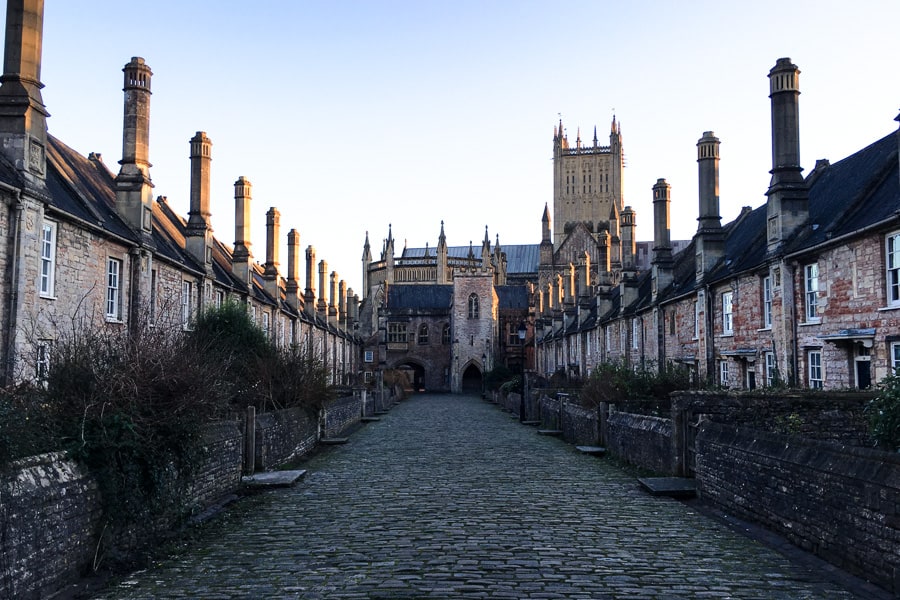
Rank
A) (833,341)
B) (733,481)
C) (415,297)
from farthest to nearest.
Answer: (415,297)
(833,341)
(733,481)

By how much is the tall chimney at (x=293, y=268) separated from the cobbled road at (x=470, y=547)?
3053 centimetres

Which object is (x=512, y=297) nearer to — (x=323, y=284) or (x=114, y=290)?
(x=323, y=284)

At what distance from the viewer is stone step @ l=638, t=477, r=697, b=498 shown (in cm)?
1227

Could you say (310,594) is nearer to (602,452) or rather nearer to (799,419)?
(799,419)

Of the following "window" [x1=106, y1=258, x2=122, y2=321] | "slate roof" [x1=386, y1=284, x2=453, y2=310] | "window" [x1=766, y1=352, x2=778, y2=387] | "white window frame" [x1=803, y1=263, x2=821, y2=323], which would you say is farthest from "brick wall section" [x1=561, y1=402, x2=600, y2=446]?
"slate roof" [x1=386, y1=284, x2=453, y2=310]

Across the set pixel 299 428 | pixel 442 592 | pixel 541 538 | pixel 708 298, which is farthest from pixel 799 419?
pixel 708 298

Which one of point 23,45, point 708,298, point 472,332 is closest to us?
point 23,45

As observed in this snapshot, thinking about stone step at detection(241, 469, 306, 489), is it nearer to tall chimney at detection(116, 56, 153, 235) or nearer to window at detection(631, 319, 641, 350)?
tall chimney at detection(116, 56, 153, 235)

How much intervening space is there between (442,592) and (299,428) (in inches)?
489

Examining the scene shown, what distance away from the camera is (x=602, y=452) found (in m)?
18.4

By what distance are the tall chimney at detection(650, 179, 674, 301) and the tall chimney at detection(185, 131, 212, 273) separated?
18451 mm

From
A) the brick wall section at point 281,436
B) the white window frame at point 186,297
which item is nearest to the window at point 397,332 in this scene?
the white window frame at point 186,297

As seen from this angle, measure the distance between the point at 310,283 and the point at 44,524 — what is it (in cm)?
4313

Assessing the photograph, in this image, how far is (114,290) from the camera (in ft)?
65.6
